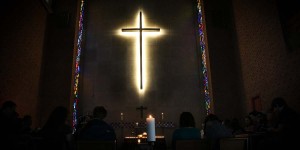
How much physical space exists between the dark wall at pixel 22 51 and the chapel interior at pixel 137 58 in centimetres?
2

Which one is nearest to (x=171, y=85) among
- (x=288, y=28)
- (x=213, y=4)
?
(x=213, y=4)

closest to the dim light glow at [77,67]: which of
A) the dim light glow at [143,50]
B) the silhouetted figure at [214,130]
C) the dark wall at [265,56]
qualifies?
the dim light glow at [143,50]

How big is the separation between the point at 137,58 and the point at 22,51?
2.68 meters

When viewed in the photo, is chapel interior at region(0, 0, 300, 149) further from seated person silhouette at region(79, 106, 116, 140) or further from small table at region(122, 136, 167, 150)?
seated person silhouette at region(79, 106, 116, 140)

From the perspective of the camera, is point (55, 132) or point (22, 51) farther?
point (22, 51)

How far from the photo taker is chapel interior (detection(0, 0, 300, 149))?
547cm

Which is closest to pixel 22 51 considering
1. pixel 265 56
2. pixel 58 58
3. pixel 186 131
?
pixel 58 58

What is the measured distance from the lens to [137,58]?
7.07m

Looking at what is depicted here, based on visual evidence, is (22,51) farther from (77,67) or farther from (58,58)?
(77,67)

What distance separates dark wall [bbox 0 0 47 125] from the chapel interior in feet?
0.06

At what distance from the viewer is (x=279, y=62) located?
452 cm

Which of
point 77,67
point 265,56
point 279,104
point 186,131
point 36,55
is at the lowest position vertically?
point 186,131

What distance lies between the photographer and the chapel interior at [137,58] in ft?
18.0

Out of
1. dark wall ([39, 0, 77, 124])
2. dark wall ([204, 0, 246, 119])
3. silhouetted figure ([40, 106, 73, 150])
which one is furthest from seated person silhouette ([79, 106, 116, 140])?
dark wall ([204, 0, 246, 119])
